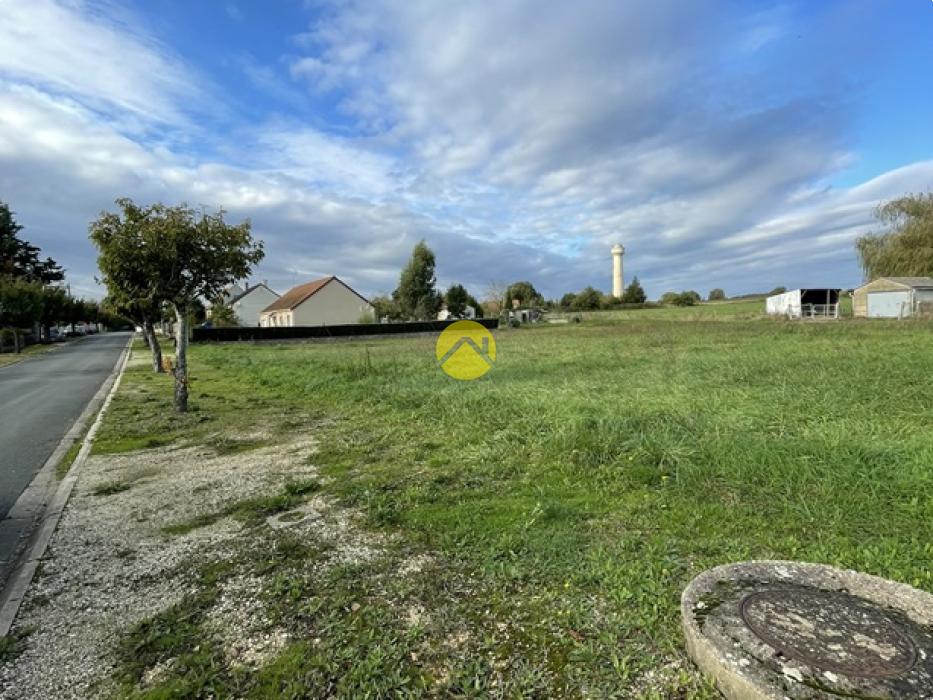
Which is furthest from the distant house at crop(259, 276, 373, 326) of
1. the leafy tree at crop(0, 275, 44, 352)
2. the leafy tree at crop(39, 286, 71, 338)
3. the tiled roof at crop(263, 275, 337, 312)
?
the leafy tree at crop(0, 275, 44, 352)

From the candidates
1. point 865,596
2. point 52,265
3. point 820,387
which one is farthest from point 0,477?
point 52,265

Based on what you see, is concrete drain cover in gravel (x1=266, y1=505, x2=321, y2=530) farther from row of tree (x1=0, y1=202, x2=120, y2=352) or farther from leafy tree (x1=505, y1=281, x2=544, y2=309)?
leafy tree (x1=505, y1=281, x2=544, y2=309)

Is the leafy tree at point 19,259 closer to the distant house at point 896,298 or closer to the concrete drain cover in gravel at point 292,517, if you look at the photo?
the concrete drain cover in gravel at point 292,517

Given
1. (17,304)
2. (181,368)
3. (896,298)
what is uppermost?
(17,304)

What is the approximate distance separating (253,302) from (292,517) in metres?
62.6

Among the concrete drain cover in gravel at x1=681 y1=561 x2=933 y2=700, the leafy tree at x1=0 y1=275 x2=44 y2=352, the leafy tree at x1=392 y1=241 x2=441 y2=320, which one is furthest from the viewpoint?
the leafy tree at x1=392 y1=241 x2=441 y2=320

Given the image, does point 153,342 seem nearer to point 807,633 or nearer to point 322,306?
point 807,633

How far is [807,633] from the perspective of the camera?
228cm

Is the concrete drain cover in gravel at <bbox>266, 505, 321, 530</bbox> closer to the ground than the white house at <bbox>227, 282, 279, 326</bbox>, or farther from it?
closer to the ground

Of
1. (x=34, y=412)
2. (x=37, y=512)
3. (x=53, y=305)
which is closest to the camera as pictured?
(x=37, y=512)

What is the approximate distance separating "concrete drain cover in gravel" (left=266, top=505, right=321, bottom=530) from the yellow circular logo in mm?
7374

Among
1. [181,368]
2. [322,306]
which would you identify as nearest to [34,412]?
[181,368]

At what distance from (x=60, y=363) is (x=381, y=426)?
25685 mm

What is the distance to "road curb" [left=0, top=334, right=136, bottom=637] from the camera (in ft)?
10.9
